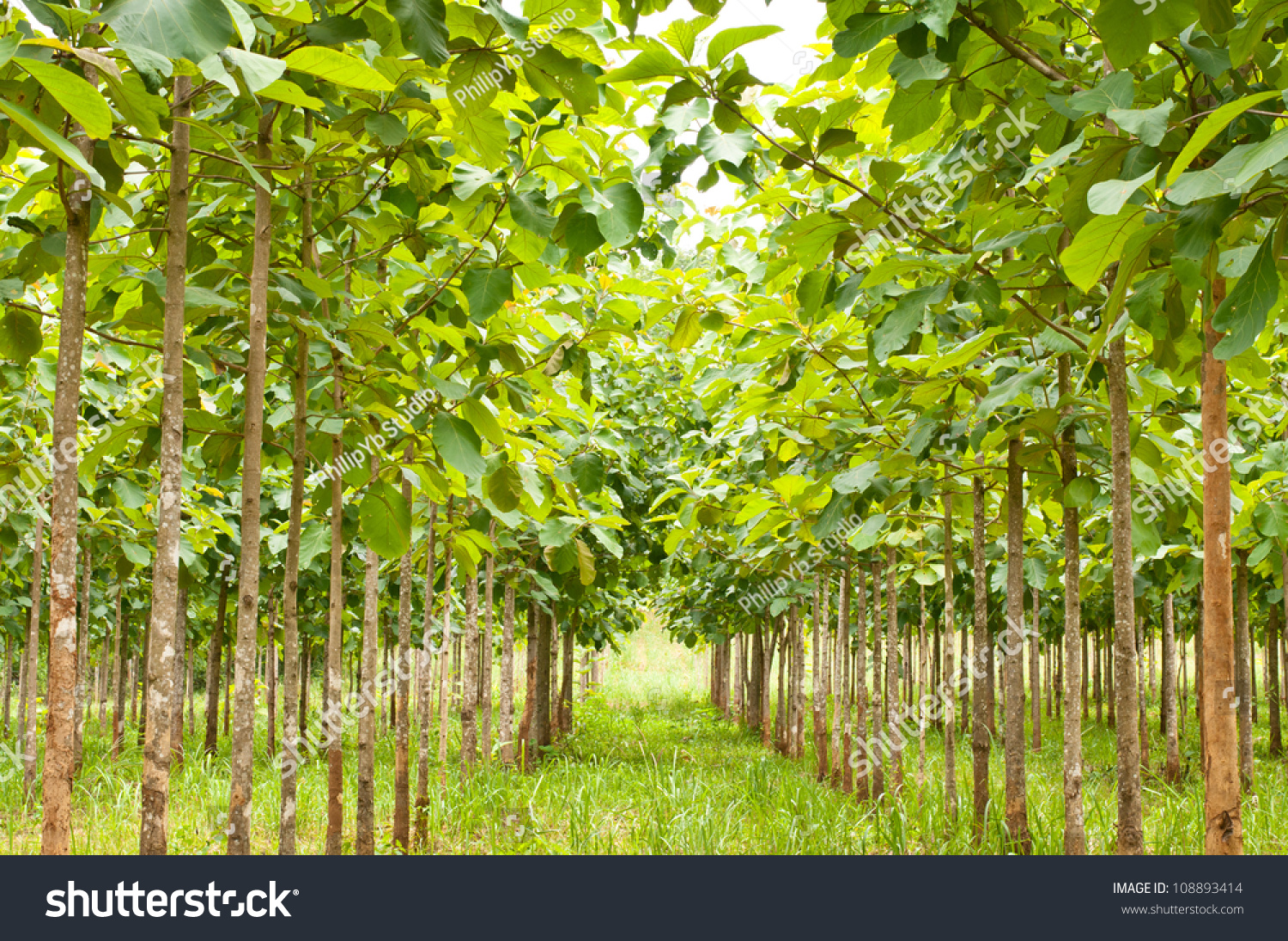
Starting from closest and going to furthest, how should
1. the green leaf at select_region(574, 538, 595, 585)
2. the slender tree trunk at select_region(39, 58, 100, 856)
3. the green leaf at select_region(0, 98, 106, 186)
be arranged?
the green leaf at select_region(0, 98, 106, 186)
the slender tree trunk at select_region(39, 58, 100, 856)
the green leaf at select_region(574, 538, 595, 585)

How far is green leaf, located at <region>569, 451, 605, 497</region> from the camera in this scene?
406 centimetres

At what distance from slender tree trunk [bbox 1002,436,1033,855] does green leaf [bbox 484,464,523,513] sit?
1.91 m

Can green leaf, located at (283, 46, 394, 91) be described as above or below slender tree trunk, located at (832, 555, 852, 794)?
above

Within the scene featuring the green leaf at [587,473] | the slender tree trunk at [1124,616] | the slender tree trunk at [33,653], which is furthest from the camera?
the slender tree trunk at [33,653]

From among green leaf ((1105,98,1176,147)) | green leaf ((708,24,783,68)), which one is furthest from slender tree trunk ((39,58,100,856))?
green leaf ((1105,98,1176,147))

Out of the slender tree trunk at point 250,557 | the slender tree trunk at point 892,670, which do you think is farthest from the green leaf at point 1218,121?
the slender tree trunk at point 892,670

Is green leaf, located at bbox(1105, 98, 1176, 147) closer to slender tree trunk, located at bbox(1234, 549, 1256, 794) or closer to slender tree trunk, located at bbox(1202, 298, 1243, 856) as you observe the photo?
slender tree trunk, located at bbox(1202, 298, 1243, 856)

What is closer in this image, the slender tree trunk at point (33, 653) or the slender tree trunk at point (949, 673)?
the slender tree trunk at point (949, 673)

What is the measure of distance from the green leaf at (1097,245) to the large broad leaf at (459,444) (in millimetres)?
1476

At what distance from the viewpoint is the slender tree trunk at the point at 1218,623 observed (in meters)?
1.99

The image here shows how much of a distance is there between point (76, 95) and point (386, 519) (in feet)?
5.11

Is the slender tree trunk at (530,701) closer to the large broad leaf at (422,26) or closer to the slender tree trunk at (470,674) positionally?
the slender tree trunk at (470,674)

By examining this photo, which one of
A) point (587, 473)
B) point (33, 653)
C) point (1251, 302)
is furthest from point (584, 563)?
point (33, 653)

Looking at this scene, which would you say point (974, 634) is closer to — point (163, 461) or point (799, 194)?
point (799, 194)
